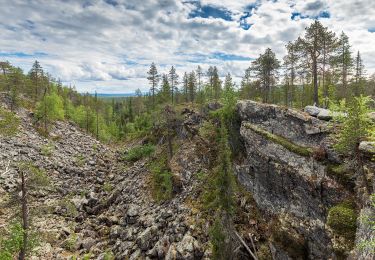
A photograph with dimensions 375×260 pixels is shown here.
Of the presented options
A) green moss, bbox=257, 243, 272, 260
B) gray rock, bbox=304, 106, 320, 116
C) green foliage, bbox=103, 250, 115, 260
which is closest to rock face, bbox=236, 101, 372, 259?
gray rock, bbox=304, 106, 320, 116

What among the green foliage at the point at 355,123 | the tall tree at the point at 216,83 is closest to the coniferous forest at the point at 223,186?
the green foliage at the point at 355,123

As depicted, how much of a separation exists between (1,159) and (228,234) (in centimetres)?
3660

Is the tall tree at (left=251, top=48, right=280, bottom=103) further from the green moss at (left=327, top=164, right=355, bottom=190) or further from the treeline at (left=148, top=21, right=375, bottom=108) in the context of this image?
the green moss at (left=327, top=164, right=355, bottom=190)

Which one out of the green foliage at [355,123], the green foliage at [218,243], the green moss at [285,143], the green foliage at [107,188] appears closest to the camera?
the green foliage at [355,123]

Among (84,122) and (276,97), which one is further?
(84,122)

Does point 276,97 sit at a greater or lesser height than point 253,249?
greater

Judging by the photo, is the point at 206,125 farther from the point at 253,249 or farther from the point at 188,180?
the point at 253,249

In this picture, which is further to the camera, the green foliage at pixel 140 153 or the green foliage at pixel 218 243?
the green foliage at pixel 140 153

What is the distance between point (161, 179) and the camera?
130 ft

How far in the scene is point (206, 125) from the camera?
4281 cm

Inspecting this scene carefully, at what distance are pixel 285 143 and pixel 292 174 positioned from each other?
11.7ft

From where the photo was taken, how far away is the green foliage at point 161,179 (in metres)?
36.4

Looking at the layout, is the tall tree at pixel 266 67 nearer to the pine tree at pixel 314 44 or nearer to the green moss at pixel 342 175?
the pine tree at pixel 314 44

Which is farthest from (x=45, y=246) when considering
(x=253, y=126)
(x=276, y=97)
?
(x=276, y=97)
